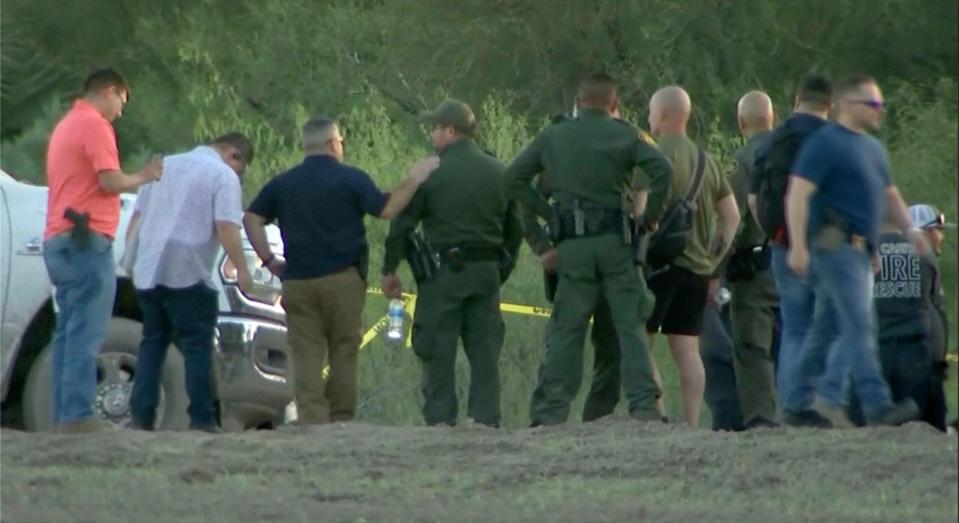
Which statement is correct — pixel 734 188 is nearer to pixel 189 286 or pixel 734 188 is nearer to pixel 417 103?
pixel 189 286

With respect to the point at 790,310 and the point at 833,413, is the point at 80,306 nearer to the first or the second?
the point at 790,310

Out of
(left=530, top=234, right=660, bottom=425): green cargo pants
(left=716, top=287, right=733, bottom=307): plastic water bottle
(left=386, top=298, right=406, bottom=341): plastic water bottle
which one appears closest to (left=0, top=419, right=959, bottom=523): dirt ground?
(left=530, top=234, right=660, bottom=425): green cargo pants

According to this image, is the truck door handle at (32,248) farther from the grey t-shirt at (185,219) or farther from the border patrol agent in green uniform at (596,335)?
→ the border patrol agent in green uniform at (596,335)

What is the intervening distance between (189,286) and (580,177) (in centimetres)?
196

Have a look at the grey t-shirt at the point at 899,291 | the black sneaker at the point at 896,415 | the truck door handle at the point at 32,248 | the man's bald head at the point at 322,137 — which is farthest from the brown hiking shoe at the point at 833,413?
the truck door handle at the point at 32,248

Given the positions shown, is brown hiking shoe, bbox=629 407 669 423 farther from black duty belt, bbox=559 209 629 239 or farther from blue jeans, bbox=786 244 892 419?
blue jeans, bbox=786 244 892 419

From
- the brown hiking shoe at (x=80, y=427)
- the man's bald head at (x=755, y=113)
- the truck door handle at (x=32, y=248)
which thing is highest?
the man's bald head at (x=755, y=113)

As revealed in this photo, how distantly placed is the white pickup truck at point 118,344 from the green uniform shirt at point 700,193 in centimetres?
233

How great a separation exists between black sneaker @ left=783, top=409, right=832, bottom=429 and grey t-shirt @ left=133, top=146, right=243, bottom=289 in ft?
9.68

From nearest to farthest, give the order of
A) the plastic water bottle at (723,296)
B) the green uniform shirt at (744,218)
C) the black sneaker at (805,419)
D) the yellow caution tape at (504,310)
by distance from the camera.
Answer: the black sneaker at (805,419) → the green uniform shirt at (744,218) → the plastic water bottle at (723,296) → the yellow caution tape at (504,310)

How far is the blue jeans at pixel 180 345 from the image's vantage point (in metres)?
10.9

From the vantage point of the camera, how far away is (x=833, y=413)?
30.3 ft

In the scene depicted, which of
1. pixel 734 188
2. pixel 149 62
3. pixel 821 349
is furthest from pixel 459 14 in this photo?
pixel 821 349

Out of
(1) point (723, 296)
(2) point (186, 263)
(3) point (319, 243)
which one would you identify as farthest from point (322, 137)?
(1) point (723, 296)
